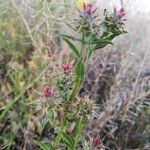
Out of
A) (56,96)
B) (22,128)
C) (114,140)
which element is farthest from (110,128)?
(56,96)

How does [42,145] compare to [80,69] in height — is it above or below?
below

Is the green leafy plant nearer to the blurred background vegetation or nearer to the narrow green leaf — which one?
the narrow green leaf

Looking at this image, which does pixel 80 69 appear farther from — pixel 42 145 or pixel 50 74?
pixel 50 74

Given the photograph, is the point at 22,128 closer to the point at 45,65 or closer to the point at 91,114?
the point at 45,65

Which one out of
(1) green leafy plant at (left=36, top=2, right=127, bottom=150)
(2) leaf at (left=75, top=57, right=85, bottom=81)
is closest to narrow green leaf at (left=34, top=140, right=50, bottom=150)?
(1) green leafy plant at (left=36, top=2, right=127, bottom=150)

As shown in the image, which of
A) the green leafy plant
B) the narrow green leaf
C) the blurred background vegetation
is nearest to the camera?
the green leafy plant

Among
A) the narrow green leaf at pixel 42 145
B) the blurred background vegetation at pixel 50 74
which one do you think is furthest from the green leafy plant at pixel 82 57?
the blurred background vegetation at pixel 50 74

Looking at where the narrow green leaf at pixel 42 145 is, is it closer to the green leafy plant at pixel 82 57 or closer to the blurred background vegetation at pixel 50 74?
the green leafy plant at pixel 82 57

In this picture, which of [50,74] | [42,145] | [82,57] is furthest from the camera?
[50,74]

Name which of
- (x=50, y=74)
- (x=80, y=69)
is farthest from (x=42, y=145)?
(x=50, y=74)
